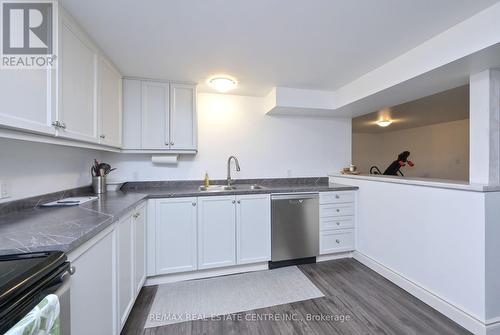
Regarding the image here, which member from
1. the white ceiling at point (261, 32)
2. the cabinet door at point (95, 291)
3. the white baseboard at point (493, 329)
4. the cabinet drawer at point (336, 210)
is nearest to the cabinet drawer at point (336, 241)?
the cabinet drawer at point (336, 210)

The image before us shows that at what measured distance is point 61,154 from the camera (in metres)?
1.79

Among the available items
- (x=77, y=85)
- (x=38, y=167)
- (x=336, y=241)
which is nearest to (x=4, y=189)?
(x=38, y=167)

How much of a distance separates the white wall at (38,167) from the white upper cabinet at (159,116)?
527mm

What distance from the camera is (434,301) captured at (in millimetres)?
1736

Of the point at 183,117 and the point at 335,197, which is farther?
the point at 335,197

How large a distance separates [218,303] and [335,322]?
97 centimetres

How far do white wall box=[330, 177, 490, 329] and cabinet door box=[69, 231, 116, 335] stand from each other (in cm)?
247

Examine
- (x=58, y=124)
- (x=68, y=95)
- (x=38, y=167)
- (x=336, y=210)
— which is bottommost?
(x=336, y=210)

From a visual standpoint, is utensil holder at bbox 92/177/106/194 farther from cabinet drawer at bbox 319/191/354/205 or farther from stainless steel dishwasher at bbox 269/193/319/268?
cabinet drawer at bbox 319/191/354/205

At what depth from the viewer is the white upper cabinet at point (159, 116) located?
2354 millimetres

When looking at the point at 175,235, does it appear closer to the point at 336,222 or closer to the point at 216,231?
the point at 216,231

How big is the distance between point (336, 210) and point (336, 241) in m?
0.39

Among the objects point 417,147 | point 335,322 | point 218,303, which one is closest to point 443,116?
point 417,147

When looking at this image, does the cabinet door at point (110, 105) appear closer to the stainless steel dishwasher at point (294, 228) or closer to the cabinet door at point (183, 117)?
the cabinet door at point (183, 117)
